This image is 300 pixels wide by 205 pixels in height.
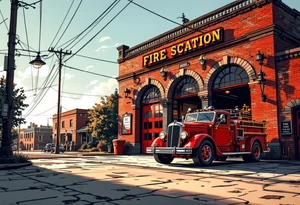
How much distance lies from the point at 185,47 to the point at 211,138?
9.32m

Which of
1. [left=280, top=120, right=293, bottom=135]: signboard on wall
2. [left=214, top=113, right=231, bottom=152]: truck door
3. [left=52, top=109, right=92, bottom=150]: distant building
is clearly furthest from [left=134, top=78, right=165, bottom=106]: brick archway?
[left=52, top=109, right=92, bottom=150]: distant building

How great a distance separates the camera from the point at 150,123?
21.0 meters

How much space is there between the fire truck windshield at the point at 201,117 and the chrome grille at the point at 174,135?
1520 mm

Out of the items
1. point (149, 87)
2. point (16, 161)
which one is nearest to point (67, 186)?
point (16, 161)

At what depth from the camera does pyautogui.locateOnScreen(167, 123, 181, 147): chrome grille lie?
33.8 ft

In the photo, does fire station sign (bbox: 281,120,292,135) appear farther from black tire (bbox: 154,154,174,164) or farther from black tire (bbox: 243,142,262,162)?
black tire (bbox: 154,154,174,164)

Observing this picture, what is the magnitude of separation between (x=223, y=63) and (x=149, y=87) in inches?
275

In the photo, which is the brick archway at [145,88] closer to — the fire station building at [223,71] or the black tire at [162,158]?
the fire station building at [223,71]

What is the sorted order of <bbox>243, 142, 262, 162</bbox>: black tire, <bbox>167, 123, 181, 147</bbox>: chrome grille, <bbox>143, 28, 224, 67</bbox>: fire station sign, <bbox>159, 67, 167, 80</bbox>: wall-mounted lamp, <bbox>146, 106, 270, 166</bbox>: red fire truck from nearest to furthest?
1. <bbox>146, 106, 270, 166</bbox>: red fire truck
2. <bbox>167, 123, 181, 147</bbox>: chrome grille
3. <bbox>243, 142, 262, 162</bbox>: black tire
4. <bbox>143, 28, 224, 67</bbox>: fire station sign
5. <bbox>159, 67, 167, 80</bbox>: wall-mounted lamp

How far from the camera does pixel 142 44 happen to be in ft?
Result: 72.2

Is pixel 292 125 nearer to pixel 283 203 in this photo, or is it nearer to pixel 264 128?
pixel 264 128

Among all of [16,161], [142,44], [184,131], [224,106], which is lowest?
[16,161]

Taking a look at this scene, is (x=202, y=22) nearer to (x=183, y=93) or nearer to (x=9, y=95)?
(x=183, y=93)

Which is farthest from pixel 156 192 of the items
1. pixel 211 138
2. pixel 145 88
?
pixel 145 88
